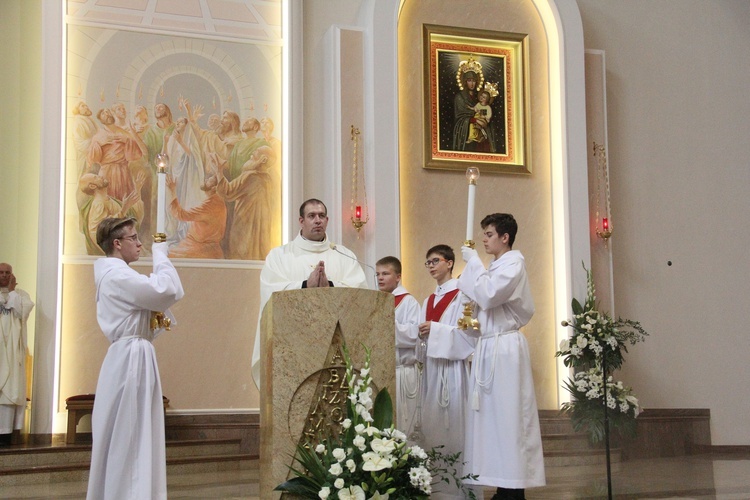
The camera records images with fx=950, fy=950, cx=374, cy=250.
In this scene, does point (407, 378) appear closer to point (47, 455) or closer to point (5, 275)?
point (47, 455)

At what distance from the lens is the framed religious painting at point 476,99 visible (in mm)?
9961

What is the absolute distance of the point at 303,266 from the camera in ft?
20.6

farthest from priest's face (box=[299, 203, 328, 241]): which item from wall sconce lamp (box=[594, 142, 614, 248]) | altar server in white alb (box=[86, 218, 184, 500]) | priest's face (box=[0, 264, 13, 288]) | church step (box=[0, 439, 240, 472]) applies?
wall sconce lamp (box=[594, 142, 614, 248])

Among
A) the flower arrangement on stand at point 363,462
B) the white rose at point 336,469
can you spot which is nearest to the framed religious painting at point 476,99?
the flower arrangement on stand at point 363,462

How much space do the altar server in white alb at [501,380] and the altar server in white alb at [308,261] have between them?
2.53ft

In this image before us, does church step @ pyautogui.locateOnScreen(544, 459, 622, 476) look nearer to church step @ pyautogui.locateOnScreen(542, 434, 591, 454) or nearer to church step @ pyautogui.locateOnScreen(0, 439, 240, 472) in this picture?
church step @ pyautogui.locateOnScreen(542, 434, 591, 454)

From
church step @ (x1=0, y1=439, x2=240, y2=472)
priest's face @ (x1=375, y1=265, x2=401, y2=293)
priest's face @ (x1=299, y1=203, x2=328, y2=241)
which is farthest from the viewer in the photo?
church step @ (x1=0, y1=439, x2=240, y2=472)

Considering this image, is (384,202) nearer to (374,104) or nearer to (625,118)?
(374,104)

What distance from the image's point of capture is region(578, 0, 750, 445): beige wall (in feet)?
35.0

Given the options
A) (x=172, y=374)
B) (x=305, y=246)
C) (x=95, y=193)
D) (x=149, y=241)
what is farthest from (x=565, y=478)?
(x=95, y=193)

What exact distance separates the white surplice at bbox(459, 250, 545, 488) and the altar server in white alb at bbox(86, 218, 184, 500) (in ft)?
6.56

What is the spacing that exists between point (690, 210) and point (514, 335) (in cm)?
555

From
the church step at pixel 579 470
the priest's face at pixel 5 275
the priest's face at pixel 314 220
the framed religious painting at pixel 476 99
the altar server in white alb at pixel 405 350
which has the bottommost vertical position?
the church step at pixel 579 470

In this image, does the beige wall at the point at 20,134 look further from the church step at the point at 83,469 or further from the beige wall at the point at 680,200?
the beige wall at the point at 680,200
